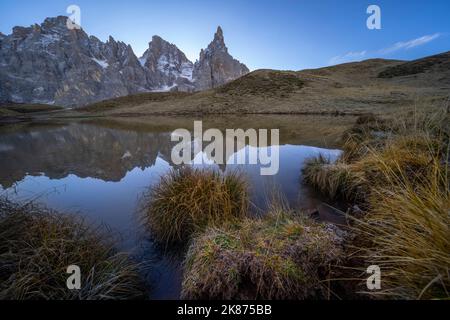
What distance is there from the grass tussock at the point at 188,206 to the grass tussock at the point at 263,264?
2.52 feet

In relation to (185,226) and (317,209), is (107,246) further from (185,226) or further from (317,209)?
(317,209)

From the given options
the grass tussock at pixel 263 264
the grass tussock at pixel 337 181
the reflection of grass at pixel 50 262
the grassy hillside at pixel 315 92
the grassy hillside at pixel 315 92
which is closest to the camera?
the reflection of grass at pixel 50 262

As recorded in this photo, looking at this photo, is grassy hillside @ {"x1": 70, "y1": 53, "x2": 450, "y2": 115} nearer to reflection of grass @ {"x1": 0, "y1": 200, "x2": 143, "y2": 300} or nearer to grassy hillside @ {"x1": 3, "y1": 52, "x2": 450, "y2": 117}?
grassy hillside @ {"x1": 3, "y1": 52, "x2": 450, "y2": 117}

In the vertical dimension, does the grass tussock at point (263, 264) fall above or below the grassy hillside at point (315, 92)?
below

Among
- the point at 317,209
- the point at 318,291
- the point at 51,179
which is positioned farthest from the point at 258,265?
the point at 51,179

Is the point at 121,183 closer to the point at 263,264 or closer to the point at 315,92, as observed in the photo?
the point at 263,264

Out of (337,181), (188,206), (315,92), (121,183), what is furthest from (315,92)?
(188,206)

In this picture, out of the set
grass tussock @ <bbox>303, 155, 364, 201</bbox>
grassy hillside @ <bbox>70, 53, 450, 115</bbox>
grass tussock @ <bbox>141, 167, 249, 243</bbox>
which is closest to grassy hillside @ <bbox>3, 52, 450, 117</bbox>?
grassy hillside @ <bbox>70, 53, 450, 115</bbox>

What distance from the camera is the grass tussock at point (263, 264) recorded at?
2145 mm

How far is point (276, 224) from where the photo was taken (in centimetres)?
286

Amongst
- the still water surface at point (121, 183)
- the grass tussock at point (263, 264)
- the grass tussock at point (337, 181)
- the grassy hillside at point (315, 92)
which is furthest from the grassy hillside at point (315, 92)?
the grass tussock at point (263, 264)

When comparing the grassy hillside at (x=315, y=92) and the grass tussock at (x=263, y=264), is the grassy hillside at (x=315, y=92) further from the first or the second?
the grass tussock at (x=263, y=264)

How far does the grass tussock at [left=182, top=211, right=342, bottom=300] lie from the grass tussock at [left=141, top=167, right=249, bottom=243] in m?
0.77

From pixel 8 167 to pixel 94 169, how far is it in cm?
371
